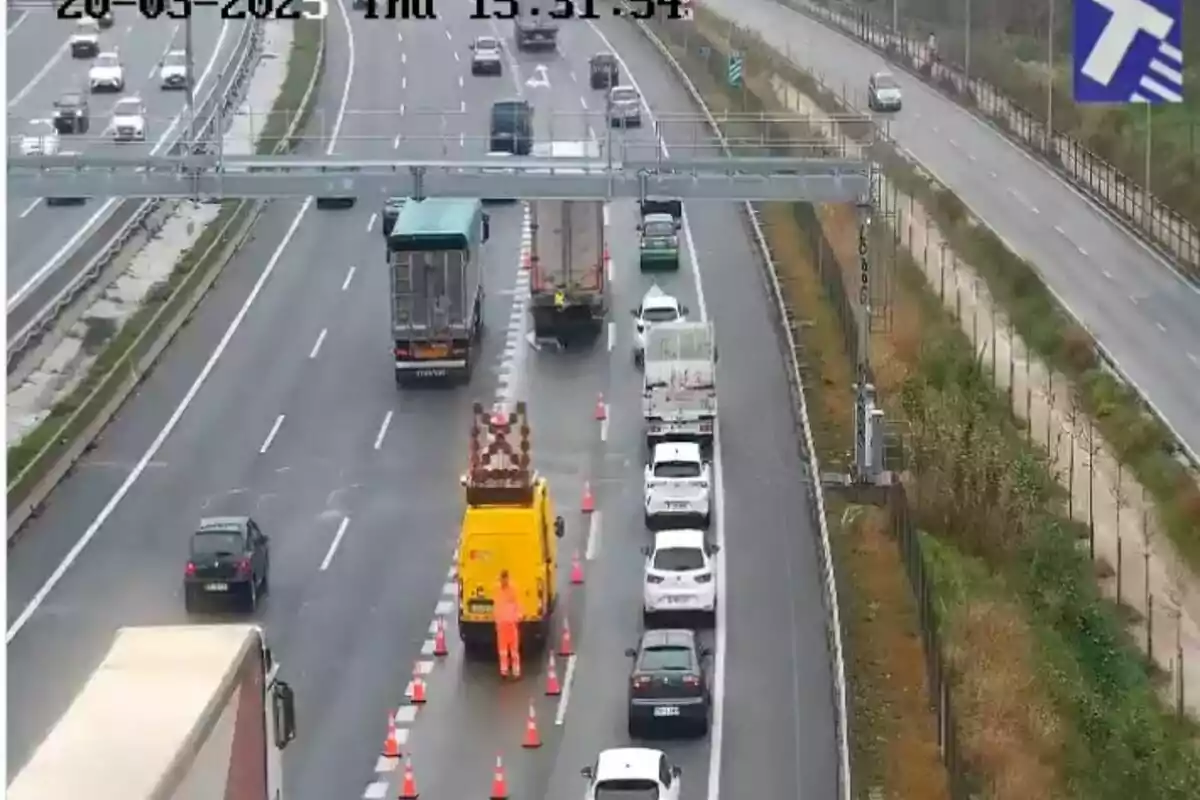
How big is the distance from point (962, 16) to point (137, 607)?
67.1 meters

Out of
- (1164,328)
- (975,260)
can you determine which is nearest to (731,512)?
(1164,328)

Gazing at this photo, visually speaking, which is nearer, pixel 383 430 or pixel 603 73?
pixel 383 430

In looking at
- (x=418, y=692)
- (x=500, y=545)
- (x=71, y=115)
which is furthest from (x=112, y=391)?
(x=71, y=115)

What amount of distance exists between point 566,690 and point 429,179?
14.3 meters

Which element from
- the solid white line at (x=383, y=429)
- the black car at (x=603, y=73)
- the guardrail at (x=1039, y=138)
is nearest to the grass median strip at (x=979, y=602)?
the solid white line at (x=383, y=429)

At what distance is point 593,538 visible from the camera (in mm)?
37281

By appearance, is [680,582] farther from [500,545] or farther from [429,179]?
[429,179]

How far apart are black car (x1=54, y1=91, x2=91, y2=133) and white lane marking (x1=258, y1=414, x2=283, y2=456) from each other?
1096 inches

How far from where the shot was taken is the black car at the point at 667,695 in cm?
2845

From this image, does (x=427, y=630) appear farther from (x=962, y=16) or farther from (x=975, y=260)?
(x=962, y=16)

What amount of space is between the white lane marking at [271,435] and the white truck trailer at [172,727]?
76.6 ft

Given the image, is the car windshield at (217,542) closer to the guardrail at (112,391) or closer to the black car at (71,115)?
the guardrail at (112,391)

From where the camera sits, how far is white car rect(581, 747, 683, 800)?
24.7m

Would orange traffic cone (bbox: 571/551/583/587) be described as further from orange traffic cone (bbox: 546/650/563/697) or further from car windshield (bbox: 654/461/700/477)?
orange traffic cone (bbox: 546/650/563/697)
